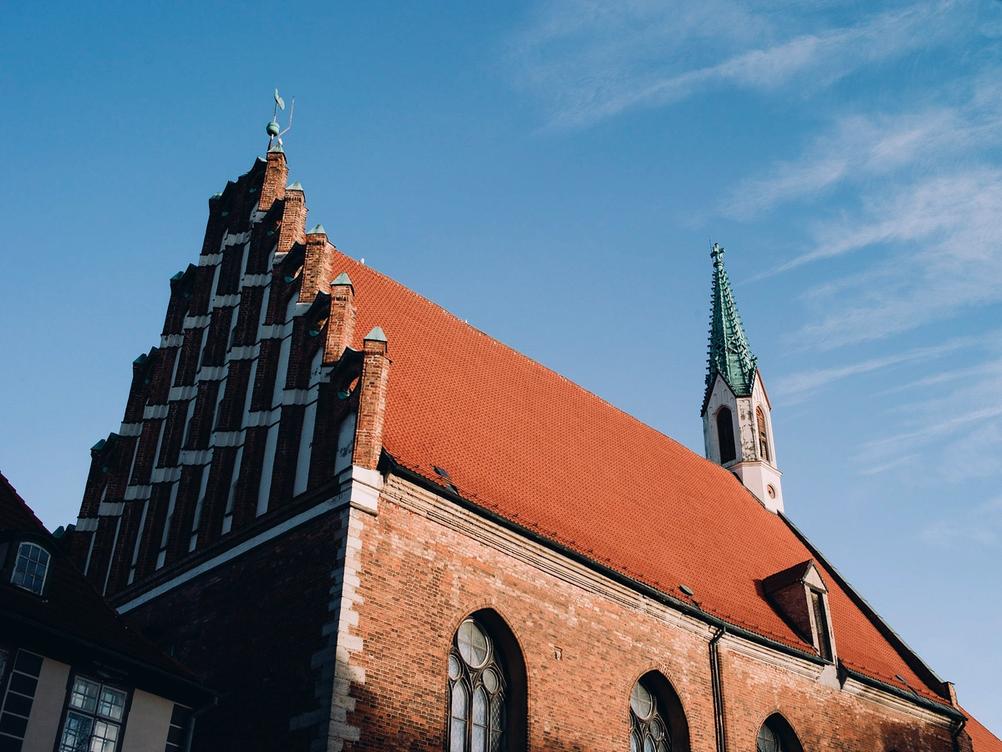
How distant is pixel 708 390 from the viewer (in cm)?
3005

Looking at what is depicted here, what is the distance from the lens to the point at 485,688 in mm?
14430

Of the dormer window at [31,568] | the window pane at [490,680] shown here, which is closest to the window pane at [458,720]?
the window pane at [490,680]

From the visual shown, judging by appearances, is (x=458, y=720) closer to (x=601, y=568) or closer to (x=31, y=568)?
(x=601, y=568)

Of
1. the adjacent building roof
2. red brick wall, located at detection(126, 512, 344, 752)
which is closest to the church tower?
red brick wall, located at detection(126, 512, 344, 752)

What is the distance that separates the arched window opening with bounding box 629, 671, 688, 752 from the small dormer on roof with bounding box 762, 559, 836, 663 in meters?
4.26

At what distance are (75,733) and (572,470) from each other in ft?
32.6

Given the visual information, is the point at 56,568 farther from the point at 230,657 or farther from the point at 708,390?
the point at 708,390

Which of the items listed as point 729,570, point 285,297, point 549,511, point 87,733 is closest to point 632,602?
point 549,511

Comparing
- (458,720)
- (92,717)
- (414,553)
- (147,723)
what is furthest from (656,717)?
(92,717)

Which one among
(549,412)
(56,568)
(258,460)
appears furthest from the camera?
(549,412)

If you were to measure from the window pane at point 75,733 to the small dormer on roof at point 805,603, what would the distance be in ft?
43.5

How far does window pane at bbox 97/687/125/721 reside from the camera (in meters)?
11.5

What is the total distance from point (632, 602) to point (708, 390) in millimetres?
14156

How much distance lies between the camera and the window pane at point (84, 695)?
36.7ft
